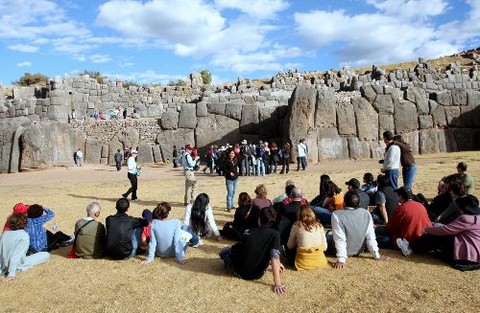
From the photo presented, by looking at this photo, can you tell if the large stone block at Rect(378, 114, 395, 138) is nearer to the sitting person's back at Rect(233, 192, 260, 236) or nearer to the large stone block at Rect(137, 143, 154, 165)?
the large stone block at Rect(137, 143, 154, 165)

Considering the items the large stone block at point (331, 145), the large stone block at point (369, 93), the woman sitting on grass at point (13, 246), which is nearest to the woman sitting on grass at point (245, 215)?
the woman sitting on grass at point (13, 246)

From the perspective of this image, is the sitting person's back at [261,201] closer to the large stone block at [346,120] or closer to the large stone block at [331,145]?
the large stone block at [331,145]

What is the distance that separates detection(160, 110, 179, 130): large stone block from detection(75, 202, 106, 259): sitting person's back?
22.2 m

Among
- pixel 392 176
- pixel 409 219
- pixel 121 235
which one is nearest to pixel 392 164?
pixel 392 176

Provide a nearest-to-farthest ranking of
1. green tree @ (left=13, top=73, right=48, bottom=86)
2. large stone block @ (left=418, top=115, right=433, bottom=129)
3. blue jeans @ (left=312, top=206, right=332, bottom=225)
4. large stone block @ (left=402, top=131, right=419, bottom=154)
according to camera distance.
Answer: blue jeans @ (left=312, top=206, right=332, bottom=225) → large stone block @ (left=402, top=131, right=419, bottom=154) → large stone block @ (left=418, top=115, right=433, bottom=129) → green tree @ (left=13, top=73, right=48, bottom=86)

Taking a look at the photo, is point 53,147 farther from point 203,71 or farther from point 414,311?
point 203,71

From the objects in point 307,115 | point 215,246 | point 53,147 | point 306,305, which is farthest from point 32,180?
point 306,305

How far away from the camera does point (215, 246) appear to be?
8.57 meters

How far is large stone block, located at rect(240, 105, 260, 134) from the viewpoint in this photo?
28328 mm

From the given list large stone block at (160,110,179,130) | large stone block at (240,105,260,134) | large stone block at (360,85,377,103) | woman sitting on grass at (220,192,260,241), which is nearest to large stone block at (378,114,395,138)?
large stone block at (360,85,377,103)

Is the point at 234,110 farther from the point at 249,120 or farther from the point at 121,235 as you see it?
the point at 121,235

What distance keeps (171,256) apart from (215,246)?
1.03 metres

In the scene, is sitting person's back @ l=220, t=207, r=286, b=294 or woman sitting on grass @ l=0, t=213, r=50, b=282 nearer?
sitting person's back @ l=220, t=207, r=286, b=294

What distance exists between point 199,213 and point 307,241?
2.88 metres
